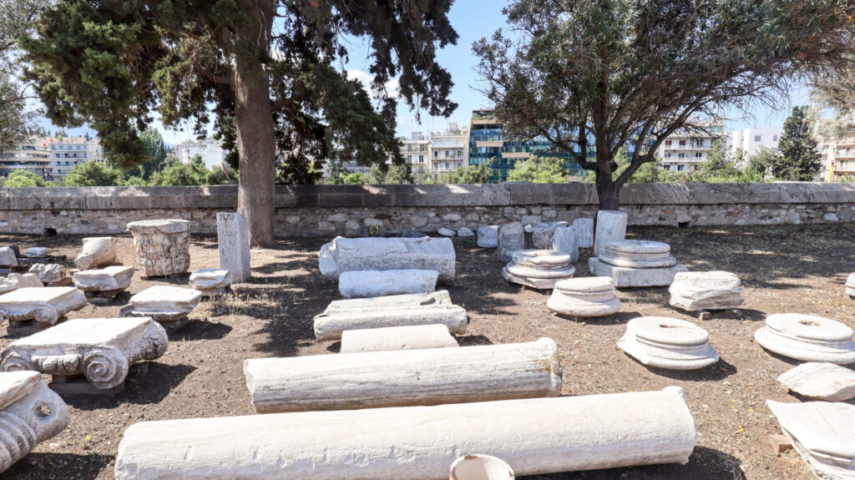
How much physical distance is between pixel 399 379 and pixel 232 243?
14.3ft

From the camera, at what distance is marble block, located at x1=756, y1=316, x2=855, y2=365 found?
3.60 m

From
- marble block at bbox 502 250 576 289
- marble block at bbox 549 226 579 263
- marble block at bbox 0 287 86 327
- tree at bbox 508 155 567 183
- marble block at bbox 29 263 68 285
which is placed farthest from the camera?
tree at bbox 508 155 567 183

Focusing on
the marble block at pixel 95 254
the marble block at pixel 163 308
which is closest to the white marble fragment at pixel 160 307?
the marble block at pixel 163 308

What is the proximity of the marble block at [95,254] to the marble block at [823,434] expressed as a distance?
27.4 ft

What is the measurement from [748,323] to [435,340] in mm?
3504

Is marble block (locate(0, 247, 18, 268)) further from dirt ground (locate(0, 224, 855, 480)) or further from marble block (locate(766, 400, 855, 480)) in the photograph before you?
marble block (locate(766, 400, 855, 480))

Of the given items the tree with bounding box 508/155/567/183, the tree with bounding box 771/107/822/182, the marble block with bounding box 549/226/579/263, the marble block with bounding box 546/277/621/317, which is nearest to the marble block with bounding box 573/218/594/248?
the marble block with bounding box 549/226/579/263

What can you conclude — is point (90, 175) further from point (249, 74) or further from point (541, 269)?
point (541, 269)

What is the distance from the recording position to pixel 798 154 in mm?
28344

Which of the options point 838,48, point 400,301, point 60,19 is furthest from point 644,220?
point 60,19

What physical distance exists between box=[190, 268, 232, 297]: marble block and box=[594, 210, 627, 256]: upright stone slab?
5488 mm

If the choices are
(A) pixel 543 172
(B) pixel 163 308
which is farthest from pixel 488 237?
(A) pixel 543 172

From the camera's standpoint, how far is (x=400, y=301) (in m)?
4.79

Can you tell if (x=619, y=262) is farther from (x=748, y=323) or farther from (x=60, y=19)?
(x=60, y=19)
